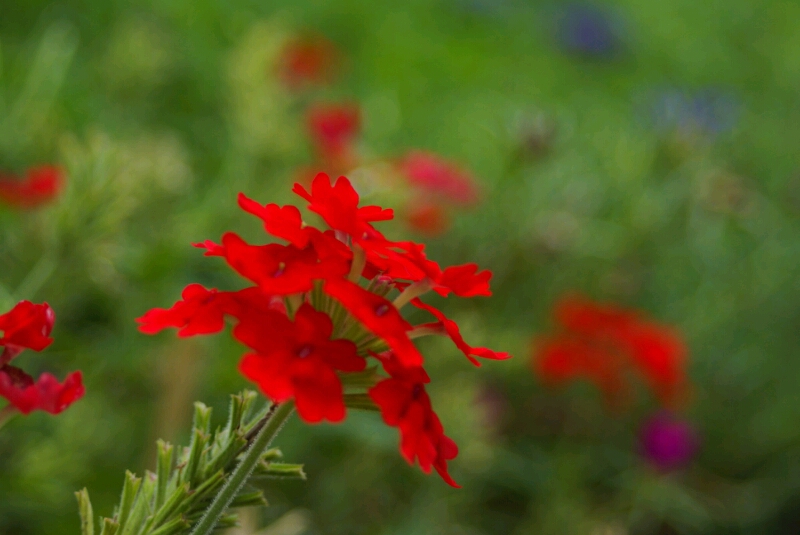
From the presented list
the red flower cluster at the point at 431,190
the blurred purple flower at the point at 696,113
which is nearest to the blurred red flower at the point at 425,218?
the red flower cluster at the point at 431,190

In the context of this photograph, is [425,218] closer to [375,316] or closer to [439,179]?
[439,179]

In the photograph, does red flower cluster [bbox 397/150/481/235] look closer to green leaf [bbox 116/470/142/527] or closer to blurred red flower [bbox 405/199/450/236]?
blurred red flower [bbox 405/199/450/236]

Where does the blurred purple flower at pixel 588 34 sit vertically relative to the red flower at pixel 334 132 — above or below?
below

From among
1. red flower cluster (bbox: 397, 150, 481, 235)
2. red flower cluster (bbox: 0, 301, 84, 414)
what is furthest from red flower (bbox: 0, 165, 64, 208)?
red flower cluster (bbox: 397, 150, 481, 235)

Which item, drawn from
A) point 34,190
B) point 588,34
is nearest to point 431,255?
point 34,190

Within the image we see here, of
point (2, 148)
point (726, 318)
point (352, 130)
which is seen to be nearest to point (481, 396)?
point (352, 130)

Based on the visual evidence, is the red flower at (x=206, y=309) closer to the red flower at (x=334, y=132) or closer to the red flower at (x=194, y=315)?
the red flower at (x=194, y=315)
